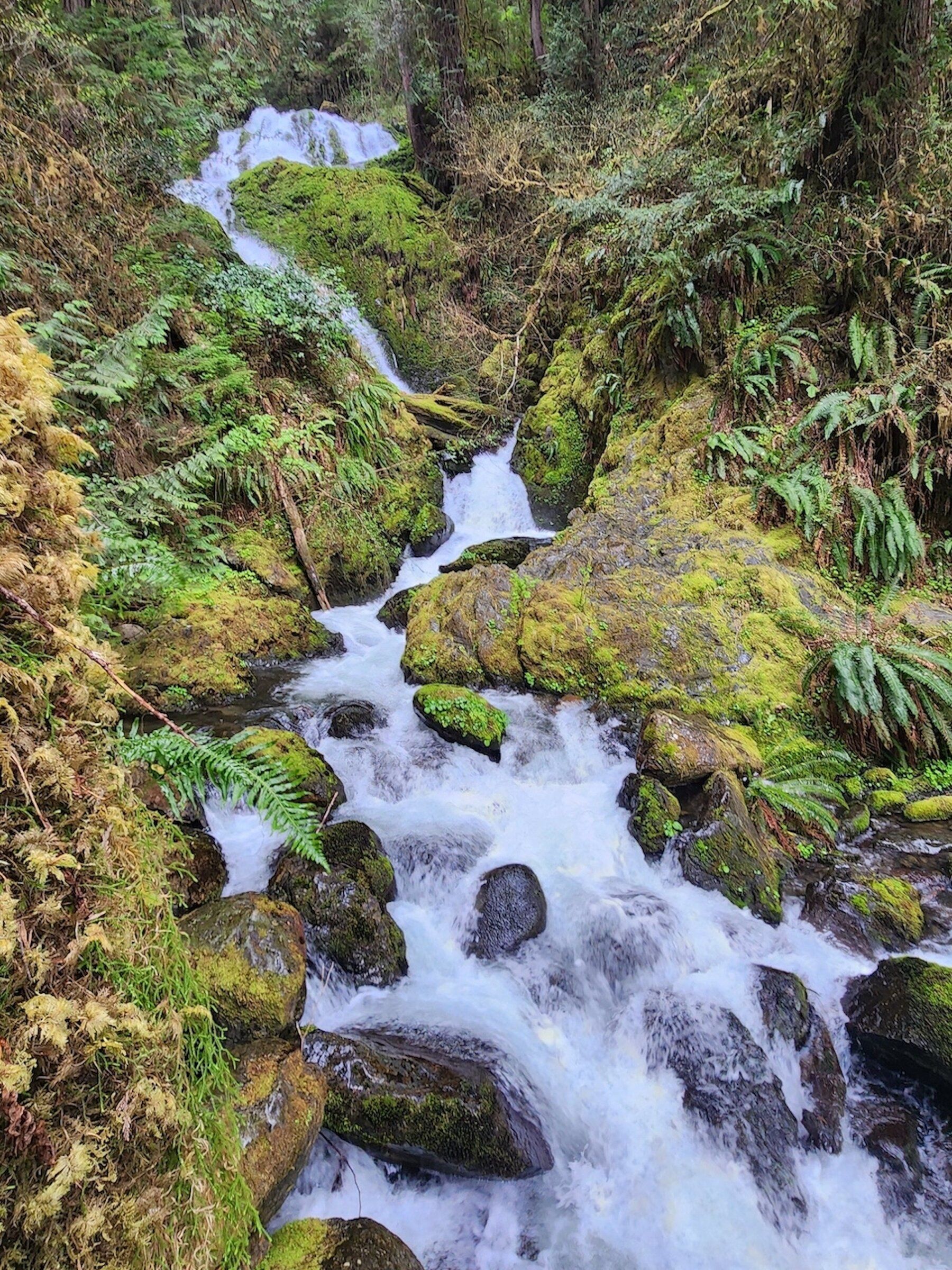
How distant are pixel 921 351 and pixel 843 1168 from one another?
7.06m

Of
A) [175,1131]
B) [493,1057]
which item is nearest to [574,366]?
[493,1057]

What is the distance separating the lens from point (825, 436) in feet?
21.1

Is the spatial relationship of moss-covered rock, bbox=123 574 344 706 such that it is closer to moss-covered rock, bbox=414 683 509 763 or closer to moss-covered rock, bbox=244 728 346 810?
moss-covered rock, bbox=244 728 346 810

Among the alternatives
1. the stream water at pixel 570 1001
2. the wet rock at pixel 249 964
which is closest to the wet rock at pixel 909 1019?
the stream water at pixel 570 1001

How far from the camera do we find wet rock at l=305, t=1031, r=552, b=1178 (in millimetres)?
3027

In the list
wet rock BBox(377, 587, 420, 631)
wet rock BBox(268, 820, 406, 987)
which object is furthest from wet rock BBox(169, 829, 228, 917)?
wet rock BBox(377, 587, 420, 631)

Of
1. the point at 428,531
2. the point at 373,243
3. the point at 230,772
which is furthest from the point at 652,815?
the point at 373,243

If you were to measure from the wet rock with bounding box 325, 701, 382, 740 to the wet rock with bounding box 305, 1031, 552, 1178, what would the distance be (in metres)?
2.76

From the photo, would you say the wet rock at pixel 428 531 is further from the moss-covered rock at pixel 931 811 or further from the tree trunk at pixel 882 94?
the moss-covered rock at pixel 931 811

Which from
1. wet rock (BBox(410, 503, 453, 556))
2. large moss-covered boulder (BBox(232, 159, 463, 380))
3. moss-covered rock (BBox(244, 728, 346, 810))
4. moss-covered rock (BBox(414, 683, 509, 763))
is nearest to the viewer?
moss-covered rock (BBox(244, 728, 346, 810))

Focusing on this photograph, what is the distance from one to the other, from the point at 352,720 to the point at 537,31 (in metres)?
18.7

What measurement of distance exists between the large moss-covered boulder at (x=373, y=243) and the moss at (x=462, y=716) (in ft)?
38.7

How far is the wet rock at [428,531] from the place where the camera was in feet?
31.9

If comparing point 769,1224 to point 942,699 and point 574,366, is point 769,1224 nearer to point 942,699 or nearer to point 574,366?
point 942,699
